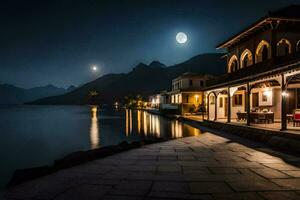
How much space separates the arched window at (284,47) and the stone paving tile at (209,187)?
14760mm

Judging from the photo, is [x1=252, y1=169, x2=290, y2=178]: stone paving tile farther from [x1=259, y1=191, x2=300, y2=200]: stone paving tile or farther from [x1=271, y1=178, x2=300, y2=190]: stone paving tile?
[x1=259, y1=191, x2=300, y2=200]: stone paving tile

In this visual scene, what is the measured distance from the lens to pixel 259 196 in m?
4.69

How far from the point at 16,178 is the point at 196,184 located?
5.18m

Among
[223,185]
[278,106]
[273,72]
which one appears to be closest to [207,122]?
[278,106]

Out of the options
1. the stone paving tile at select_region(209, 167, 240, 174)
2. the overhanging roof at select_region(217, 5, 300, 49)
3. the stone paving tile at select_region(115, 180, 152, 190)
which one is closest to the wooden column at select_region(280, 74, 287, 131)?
the stone paving tile at select_region(209, 167, 240, 174)

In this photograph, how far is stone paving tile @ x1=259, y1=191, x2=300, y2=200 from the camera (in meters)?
4.58

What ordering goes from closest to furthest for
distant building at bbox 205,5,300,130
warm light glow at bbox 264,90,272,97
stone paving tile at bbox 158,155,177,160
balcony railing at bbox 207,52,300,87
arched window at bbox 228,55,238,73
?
1. stone paving tile at bbox 158,155,177,160
2. balcony railing at bbox 207,52,300,87
3. distant building at bbox 205,5,300,130
4. warm light glow at bbox 264,90,272,97
5. arched window at bbox 228,55,238,73

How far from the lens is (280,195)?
4.73 m

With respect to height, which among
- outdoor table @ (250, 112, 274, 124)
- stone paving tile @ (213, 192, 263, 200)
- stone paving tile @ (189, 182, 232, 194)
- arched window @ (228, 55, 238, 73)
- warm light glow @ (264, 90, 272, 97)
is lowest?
stone paving tile @ (189, 182, 232, 194)

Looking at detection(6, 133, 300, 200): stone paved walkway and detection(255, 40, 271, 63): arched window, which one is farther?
detection(255, 40, 271, 63): arched window

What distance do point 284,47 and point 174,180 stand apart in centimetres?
1601

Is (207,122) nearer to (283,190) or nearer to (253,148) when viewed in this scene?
(253,148)

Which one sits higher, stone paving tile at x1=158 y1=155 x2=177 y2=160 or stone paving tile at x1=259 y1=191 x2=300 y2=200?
stone paving tile at x1=259 y1=191 x2=300 y2=200

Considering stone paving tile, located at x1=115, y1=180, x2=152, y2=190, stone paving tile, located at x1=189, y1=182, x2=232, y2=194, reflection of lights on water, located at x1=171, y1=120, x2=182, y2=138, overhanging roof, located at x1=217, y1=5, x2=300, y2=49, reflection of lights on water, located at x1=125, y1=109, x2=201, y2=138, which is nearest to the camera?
stone paving tile, located at x1=189, y1=182, x2=232, y2=194
